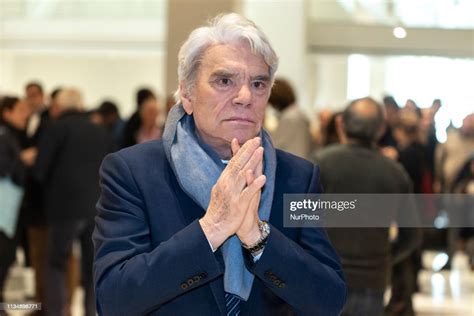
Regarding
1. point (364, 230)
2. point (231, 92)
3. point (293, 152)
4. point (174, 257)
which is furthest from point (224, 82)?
point (293, 152)

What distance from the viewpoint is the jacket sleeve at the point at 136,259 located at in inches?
94.3

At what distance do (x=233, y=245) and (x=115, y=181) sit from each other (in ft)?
1.05

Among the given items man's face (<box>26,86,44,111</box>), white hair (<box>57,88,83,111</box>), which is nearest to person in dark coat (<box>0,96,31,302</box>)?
man's face (<box>26,86,44,111</box>)

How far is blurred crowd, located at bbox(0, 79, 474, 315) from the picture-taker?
4.02 m

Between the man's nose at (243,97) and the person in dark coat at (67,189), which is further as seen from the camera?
the person in dark coat at (67,189)

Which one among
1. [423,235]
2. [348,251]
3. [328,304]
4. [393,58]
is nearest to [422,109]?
[393,58]

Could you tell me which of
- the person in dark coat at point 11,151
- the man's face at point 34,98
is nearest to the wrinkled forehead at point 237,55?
the person in dark coat at point 11,151

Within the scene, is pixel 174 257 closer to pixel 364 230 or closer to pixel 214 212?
pixel 214 212

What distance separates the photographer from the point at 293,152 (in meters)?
5.13

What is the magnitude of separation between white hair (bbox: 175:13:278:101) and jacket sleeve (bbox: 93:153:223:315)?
0.32 metres

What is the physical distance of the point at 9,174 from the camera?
20.3 ft

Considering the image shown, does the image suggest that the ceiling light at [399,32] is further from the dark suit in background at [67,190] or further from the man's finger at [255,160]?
the man's finger at [255,160]

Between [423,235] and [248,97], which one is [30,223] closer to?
[423,235]

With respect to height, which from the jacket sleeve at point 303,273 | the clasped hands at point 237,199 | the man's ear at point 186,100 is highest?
the man's ear at point 186,100
